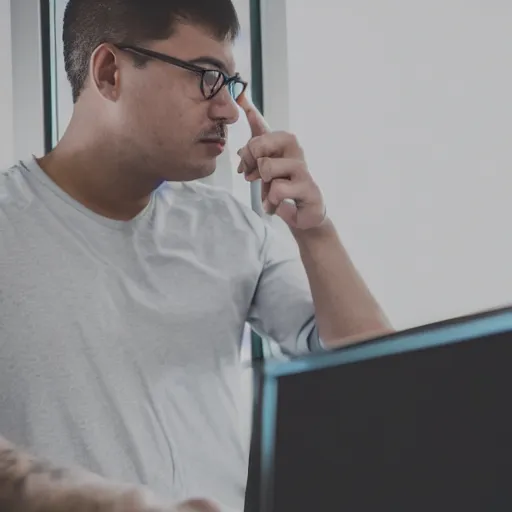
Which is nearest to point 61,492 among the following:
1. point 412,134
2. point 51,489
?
point 51,489

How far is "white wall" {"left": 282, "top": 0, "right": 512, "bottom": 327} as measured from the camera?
5.71ft

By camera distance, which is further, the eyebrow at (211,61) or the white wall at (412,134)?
the white wall at (412,134)

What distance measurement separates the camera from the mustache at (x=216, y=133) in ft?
3.95

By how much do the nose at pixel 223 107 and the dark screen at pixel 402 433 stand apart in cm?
86

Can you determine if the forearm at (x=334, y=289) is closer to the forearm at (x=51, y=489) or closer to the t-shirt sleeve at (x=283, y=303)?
the t-shirt sleeve at (x=283, y=303)

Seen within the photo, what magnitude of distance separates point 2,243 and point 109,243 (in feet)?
0.55

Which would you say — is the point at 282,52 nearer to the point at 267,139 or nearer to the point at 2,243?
the point at 267,139

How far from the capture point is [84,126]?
123cm

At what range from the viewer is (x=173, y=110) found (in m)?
1.20

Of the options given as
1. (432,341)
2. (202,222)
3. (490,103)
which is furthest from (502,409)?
(490,103)

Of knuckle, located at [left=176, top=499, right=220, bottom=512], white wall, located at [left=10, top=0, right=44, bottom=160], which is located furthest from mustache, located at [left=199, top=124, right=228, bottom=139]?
knuckle, located at [left=176, top=499, right=220, bottom=512]

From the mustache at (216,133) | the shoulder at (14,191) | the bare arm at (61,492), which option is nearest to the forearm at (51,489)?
the bare arm at (61,492)

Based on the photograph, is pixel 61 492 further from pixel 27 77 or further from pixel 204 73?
pixel 27 77

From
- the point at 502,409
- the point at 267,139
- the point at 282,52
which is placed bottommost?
the point at 502,409
